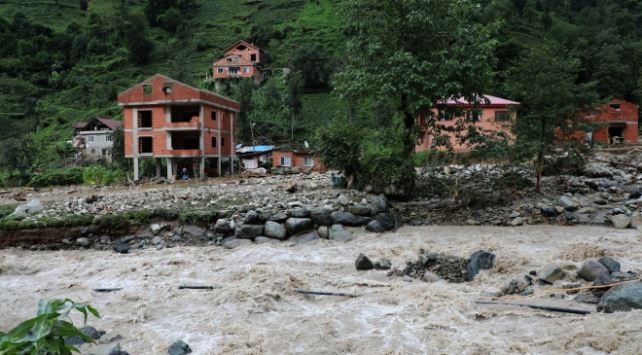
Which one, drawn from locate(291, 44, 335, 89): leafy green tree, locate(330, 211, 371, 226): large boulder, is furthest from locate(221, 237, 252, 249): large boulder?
locate(291, 44, 335, 89): leafy green tree

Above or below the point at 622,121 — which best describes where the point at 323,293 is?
below

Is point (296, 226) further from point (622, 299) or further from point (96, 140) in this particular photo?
point (96, 140)

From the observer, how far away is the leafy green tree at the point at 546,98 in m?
15.5

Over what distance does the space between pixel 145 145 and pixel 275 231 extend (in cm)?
2408

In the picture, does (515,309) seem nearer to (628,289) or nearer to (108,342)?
(628,289)

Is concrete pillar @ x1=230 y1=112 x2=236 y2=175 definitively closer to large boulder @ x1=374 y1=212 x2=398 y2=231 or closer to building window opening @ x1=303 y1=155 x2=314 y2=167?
building window opening @ x1=303 y1=155 x2=314 y2=167

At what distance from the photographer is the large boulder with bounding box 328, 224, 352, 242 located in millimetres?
12508

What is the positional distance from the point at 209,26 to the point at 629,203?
97.4 meters

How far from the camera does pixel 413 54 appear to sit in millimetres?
16156

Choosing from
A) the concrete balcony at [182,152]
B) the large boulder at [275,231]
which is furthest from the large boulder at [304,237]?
the concrete balcony at [182,152]

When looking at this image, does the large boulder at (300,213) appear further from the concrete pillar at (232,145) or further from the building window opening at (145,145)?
the building window opening at (145,145)

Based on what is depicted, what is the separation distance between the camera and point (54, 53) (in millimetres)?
87125

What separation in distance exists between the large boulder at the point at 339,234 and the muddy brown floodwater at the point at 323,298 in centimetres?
32

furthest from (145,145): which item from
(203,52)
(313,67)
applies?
(203,52)
